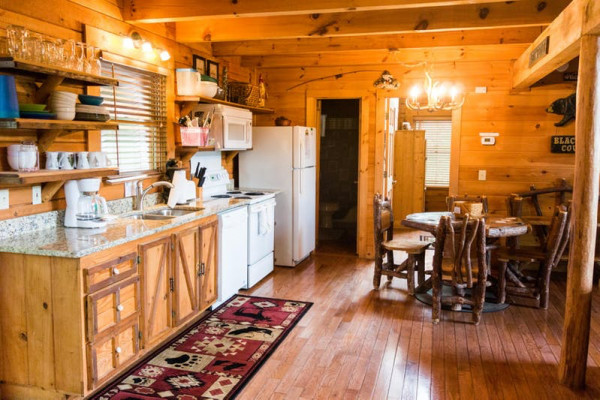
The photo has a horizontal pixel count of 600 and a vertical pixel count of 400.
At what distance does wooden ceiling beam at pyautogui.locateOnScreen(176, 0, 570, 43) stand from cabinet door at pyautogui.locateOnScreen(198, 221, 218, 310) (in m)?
1.75

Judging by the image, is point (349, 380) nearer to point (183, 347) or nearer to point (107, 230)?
point (183, 347)

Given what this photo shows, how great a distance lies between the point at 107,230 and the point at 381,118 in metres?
3.95

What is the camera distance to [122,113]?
12.7 ft

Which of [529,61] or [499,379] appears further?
[529,61]

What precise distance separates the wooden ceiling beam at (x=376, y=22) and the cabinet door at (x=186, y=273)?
6.05ft

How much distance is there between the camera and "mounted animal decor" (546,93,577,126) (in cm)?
553

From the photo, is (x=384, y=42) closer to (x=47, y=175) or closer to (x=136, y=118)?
(x=136, y=118)

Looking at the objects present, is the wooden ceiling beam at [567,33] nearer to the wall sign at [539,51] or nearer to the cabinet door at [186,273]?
the wall sign at [539,51]

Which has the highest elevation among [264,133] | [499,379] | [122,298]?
[264,133]

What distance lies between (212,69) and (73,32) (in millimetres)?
2191

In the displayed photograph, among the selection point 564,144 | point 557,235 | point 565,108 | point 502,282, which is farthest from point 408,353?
point 565,108

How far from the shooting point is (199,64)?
16.7ft

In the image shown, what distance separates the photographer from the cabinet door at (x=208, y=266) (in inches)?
156

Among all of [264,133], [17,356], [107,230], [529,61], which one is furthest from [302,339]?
[529,61]
